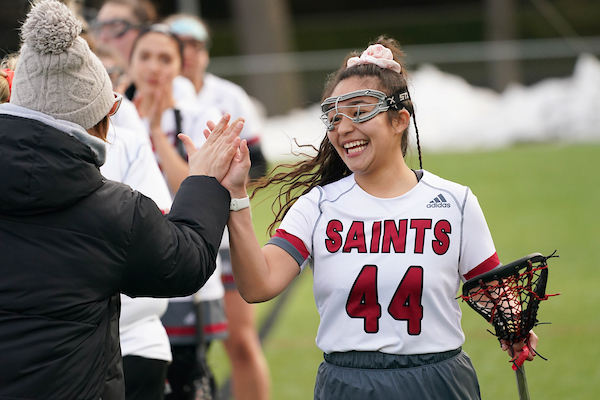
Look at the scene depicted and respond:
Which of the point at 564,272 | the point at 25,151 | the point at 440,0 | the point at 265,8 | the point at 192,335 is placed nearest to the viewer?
the point at 25,151

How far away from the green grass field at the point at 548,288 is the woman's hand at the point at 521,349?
1148 millimetres

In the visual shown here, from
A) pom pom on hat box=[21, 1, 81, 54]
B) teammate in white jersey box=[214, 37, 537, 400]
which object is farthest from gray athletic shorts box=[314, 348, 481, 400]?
pom pom on hat box=[21, 1, 81, 54]

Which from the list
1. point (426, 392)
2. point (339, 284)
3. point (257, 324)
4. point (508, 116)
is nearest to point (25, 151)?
point (339, 284)

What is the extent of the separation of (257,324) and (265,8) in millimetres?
14804

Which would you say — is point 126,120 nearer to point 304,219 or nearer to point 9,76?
point 9,76

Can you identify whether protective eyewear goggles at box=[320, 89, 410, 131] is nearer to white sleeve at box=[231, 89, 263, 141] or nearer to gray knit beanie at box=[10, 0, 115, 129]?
gray knit beanie at box=[10, 0, 115, 129]

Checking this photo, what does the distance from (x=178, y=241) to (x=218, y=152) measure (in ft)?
1.24

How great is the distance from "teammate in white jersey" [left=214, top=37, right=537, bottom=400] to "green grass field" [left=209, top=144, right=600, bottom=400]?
0.66 metres

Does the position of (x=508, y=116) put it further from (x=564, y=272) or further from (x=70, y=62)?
(x=70, y=62)

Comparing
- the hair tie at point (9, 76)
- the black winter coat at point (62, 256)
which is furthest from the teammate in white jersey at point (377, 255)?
the hair tie at point (9, 76)

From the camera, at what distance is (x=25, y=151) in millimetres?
1832

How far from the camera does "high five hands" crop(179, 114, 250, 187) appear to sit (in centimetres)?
224

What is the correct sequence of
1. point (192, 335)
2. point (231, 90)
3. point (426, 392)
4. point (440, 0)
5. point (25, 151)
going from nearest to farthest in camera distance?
point (25, 151) < point (426, 392) < point (192, 335) < point (231, 90) < point (440, 0)

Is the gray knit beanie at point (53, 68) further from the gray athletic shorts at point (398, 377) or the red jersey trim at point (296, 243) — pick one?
the gray athletic shorts at point (398, 377)
